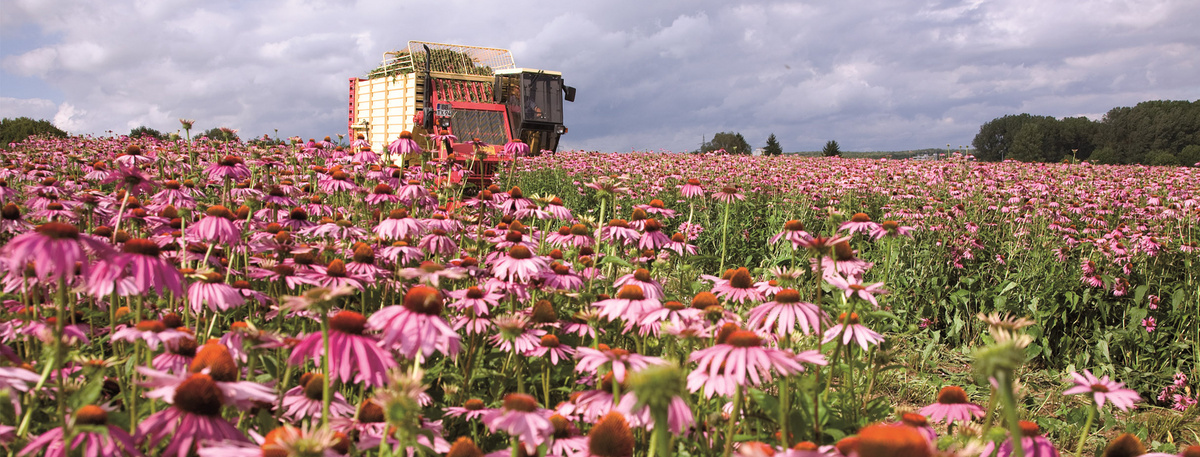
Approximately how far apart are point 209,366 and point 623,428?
90 cm

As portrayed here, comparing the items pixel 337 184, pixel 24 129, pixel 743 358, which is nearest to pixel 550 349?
pixel 743 358

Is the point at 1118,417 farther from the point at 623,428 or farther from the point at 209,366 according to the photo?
the point at 209,366

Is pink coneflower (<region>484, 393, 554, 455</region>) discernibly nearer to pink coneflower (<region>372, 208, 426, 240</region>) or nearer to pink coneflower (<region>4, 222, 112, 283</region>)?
pink coneflower (<region>4, 222, 112, 283</region>)

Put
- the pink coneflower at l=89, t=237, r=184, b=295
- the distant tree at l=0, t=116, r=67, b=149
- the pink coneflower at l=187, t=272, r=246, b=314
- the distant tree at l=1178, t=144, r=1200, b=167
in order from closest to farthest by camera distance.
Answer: the pink coneflower at l=89, t=237, r=184, b=295 → the pink coneflower at l=187, t=272, r=246, b=314 → the distant tree at l=0, t=116, r=67, b=149 → the distant tree at l=1178, t=144, r=1200, b=167

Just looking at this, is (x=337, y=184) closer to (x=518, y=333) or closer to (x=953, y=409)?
(x=518, y=333)

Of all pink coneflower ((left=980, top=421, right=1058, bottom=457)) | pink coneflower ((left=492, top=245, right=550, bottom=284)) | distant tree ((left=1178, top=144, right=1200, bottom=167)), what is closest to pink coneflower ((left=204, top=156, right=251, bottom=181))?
pink coneflower ((left=492, top=245, right=550, bottom=284))

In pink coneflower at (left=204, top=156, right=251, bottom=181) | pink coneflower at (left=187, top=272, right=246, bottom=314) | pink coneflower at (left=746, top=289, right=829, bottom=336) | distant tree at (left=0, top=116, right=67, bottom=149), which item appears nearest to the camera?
pink coneflower at (left=746, top=289, right=829, bottom=336)

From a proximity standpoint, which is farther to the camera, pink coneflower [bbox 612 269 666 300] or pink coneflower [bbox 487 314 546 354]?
pink coneflower [bbox 612 269 666 300]

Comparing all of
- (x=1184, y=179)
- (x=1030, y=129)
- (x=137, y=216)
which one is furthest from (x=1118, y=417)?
(x=1030, y=129)

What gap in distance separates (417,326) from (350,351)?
0.49 ft

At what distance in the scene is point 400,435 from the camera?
1043 mm

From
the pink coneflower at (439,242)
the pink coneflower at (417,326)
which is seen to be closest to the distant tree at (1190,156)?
the pink coneflower at (439,242)

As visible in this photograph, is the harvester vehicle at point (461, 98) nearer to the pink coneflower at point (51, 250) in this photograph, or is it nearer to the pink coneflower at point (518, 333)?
the pink coneflower at point (518, 333)

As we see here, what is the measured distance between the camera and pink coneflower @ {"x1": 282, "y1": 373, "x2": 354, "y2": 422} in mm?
1514
